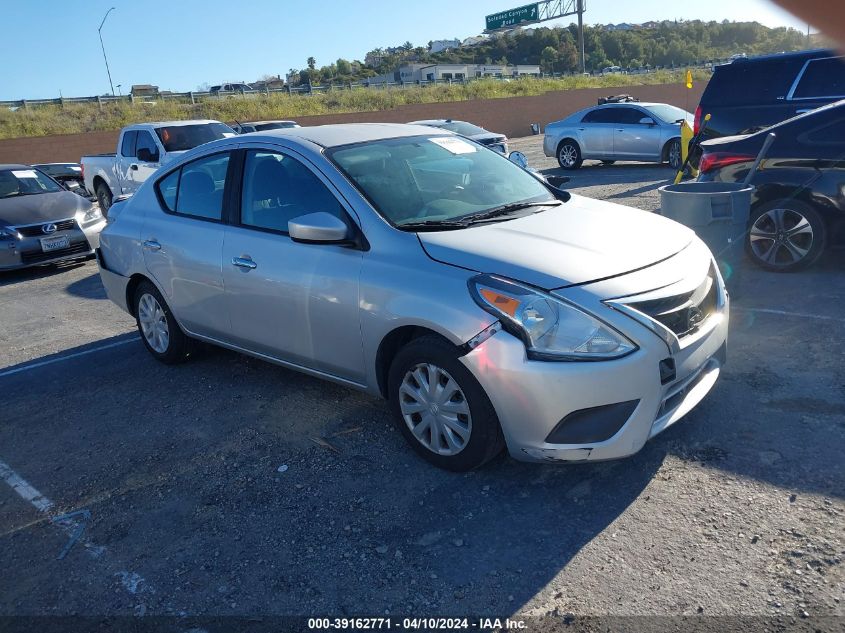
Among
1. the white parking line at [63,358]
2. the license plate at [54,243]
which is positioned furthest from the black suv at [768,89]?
the license plate at [54,243]

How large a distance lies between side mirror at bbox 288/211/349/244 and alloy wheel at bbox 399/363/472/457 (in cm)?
82

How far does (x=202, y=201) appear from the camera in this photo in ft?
16.6

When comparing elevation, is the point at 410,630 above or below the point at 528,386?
below

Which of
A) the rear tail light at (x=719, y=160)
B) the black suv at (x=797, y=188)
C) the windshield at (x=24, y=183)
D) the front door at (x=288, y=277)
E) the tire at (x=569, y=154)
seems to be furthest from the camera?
the tire at (x=569, y=154)

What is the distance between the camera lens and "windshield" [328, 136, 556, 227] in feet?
13.6

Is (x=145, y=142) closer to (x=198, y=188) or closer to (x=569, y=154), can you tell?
(x=569, y=154)

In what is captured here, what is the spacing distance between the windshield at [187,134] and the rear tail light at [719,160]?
9178 millimetres

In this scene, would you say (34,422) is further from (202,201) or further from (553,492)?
(553,492)

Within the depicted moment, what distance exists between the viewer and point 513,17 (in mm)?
55781

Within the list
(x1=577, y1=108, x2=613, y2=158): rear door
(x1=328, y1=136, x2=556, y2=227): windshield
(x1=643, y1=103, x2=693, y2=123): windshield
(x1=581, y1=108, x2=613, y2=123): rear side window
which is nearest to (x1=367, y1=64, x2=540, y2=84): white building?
(x1=581, y1=108, x2=613, y2=123): rear side window

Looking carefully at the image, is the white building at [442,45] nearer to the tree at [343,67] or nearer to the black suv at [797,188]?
the tree at [343,67]

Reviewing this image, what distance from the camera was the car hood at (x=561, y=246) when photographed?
3.45 meters

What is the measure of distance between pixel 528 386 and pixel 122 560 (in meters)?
1.97

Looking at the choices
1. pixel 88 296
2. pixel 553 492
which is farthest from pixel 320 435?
pixel 88 296
